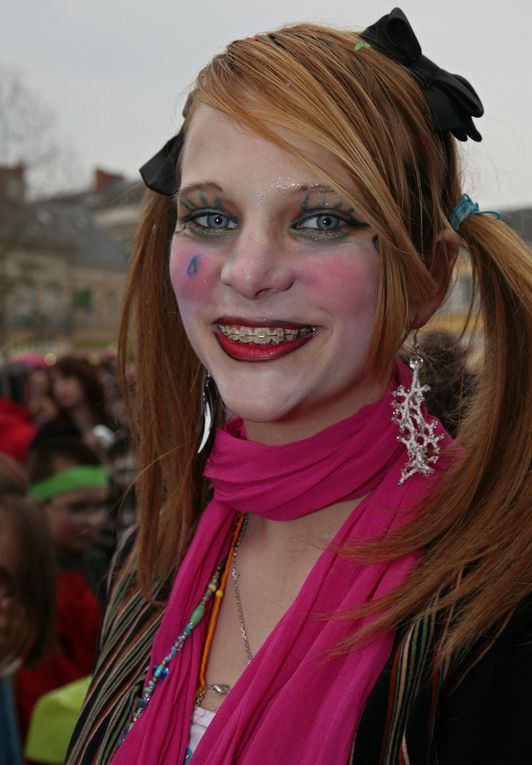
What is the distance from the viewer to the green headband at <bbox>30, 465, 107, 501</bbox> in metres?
3.87

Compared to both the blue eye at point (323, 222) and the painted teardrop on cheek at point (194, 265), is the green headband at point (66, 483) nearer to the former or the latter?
the painted teardrop on cheek at point (194, 265)

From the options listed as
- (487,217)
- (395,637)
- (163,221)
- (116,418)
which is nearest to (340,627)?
(395,637)

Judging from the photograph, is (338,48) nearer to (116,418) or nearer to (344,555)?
(344,555)

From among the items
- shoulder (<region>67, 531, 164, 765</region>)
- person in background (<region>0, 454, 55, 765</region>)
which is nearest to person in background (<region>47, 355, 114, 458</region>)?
person in background (<region>0, 454, 55, 765</region>)

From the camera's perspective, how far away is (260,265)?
1327mm

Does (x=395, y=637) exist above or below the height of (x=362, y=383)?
below

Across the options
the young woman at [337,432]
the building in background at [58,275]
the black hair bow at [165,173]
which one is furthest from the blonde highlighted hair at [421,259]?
the building in background at [58,275]

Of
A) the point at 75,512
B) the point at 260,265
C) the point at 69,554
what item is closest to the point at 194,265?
the point at 260,265

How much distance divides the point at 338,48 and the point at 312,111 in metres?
0.16

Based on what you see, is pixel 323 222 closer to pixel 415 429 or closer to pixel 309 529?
pixel 415 429

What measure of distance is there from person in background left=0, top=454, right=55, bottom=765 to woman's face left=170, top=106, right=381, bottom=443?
1226mm

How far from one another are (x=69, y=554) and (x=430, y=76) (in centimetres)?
262

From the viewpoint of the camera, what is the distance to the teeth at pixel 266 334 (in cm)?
138

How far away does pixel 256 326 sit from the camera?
54.7 inches
